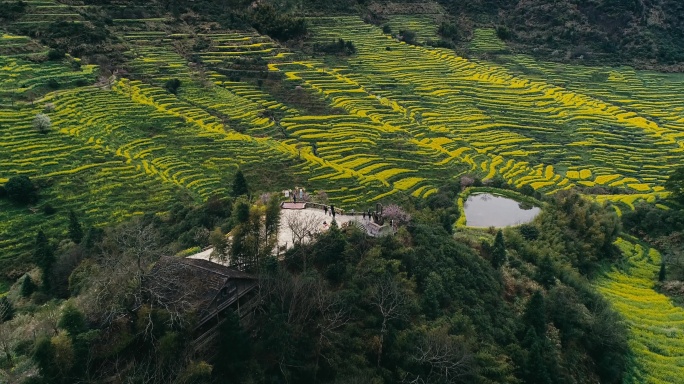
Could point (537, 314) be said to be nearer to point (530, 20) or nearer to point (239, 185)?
point (239, 185)

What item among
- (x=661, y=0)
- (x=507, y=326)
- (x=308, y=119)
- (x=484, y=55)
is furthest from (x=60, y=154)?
(x=661, y=0)

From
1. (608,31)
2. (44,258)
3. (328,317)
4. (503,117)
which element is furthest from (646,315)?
(608,31)

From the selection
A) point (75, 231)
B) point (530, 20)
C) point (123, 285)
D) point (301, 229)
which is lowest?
point (75, 231)

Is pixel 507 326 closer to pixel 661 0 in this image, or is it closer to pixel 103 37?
pixel 103 37

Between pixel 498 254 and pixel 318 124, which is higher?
pixel 498 254

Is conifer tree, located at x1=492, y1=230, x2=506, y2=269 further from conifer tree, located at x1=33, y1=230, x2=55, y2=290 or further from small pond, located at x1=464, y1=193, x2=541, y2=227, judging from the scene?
conifer tree, located at x1=33, y1=230, x2=55, y2=290

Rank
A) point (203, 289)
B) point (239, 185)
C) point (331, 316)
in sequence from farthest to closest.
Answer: point (239, 185) < point (331, 316) < point (203, 289)
